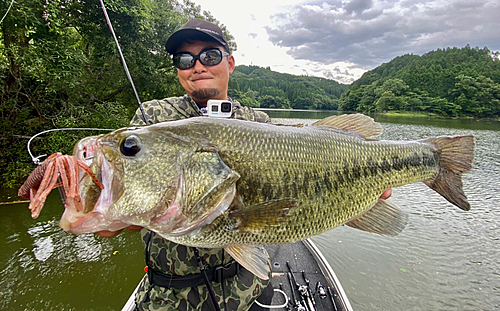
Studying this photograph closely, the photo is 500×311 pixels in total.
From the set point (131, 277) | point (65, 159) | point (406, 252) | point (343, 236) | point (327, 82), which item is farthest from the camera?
point (327, 82)

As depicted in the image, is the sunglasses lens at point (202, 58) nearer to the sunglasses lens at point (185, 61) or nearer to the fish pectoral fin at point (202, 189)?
the sunglasses lens at point (185, 61)

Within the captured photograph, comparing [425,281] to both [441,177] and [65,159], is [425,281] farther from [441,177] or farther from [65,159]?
[65,159]

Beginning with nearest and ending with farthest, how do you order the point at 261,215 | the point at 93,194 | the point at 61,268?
the point at 93,194
the point at 261,215
the point at 61,268

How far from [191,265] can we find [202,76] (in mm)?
1794

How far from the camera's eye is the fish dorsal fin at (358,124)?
7.29 ft

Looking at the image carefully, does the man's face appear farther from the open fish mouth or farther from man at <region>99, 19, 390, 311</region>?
the open fish mouth

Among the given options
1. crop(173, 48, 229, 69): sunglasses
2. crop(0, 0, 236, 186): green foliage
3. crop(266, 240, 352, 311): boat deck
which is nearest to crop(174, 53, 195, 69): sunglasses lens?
crop(173, 48, 229, 69): sunglasses

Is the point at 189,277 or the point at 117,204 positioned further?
the point at 189,277

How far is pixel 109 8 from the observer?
32.8 ft

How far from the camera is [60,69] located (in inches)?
324

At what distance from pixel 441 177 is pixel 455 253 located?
24.5 ft

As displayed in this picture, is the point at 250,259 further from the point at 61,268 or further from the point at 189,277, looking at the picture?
the point at 61,268

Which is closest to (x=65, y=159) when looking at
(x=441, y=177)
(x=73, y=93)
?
(x=441, y=177)

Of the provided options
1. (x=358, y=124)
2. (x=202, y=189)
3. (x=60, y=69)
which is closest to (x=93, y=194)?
(x=202, y=189)
